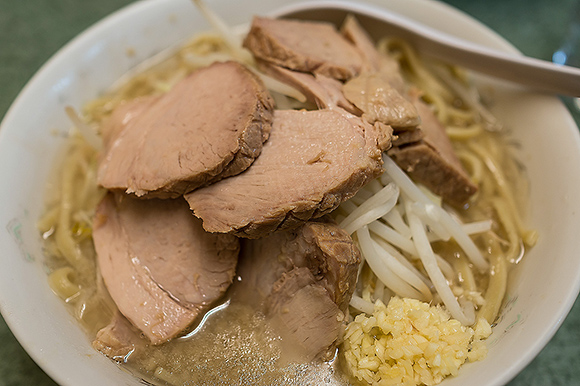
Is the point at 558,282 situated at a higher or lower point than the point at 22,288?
higher

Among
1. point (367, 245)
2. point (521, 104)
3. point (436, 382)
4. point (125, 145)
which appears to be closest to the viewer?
point (436, 382)

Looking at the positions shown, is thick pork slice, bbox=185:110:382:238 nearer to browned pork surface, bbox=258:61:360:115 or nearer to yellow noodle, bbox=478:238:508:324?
browned pork surface, bbox=258:61:360:115

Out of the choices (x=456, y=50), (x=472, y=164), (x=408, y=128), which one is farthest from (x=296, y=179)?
(x=456, y=50)

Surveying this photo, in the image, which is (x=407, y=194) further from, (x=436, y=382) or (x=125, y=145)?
(x=125, y=145)

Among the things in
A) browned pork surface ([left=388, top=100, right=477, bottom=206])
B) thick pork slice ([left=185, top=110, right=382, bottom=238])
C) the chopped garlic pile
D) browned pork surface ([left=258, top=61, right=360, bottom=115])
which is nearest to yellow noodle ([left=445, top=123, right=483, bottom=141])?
browned pork surface ([left=388, top=100, right=477, bottom=206])

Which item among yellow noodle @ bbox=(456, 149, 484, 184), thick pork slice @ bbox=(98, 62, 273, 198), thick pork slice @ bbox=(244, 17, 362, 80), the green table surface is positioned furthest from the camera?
the green table surface

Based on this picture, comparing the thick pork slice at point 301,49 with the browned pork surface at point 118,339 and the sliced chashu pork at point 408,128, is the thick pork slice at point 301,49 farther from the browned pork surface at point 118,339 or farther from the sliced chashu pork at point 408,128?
the browned pork surface at point 118,339

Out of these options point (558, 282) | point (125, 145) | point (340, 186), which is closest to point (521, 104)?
point (558, 282)
